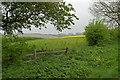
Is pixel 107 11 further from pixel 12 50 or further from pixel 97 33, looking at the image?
pixel 12 50

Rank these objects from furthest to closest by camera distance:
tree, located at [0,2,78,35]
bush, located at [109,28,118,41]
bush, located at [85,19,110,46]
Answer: bush, located at [109,28,118,41], bush, located at [85,19,110,46], tree, located at [0,2,78,35]

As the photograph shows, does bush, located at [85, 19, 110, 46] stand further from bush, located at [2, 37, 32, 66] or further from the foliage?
bush, located at [2, 37, 32, 66]

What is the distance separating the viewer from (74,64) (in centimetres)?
609

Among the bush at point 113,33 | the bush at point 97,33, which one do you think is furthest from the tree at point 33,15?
the bush at point 113,33

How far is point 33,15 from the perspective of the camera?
584 centimetres

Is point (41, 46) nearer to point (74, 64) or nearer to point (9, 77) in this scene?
point (74, 64)

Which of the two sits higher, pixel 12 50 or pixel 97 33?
pixel 97 33

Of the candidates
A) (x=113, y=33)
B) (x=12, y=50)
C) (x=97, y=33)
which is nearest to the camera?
(x=12, y=50)

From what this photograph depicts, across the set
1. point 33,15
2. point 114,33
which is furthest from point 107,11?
point 33,15

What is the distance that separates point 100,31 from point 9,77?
785 centimetres

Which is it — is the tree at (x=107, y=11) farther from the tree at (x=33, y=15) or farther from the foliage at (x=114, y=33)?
the tree at (x=33, y=15)

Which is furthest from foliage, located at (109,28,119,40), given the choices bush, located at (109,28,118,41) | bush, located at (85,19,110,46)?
bush, located at (85,19,110,46)

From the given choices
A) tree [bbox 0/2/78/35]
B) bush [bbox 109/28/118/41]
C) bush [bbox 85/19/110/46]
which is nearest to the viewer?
tree [bbox 0/2/78/35]

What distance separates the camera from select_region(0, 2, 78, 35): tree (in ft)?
16.9
